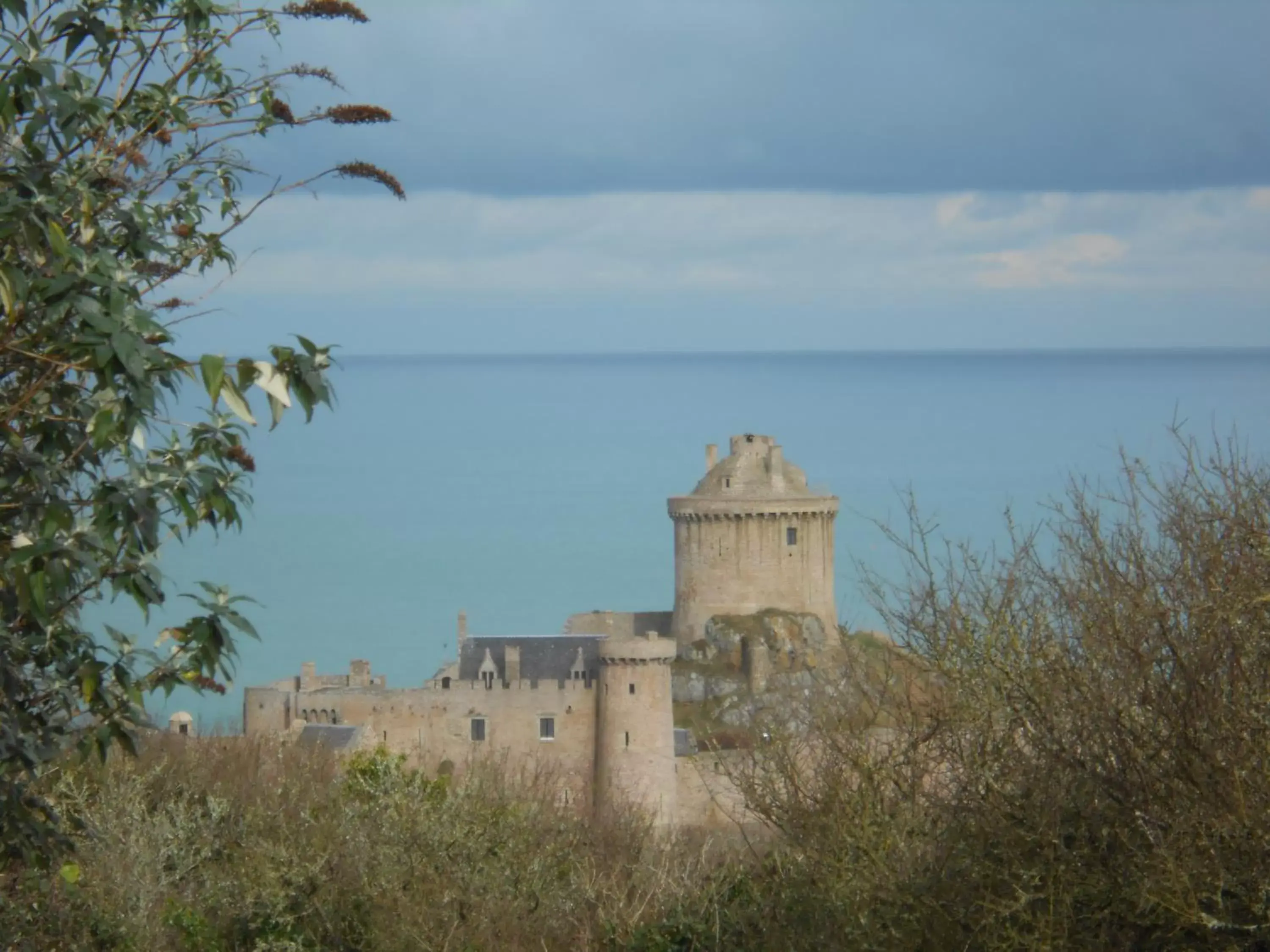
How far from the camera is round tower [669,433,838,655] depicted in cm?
4944

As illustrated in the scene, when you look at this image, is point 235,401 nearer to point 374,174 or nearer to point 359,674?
point 374,174

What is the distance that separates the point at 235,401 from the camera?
561 centimetres

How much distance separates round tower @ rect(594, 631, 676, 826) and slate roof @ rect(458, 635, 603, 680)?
1.24m

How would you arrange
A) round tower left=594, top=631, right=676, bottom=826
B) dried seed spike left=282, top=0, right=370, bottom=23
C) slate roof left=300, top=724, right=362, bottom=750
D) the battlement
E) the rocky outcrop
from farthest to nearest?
1. the rocky outcrop
2. the battlement
3. round tower left=594, top=631, right=676, bottom=826
4. slate roof left=300, top=724, right=362, bottom=750
5. dried seed spike left=282, top=0, right=370, bottom=23

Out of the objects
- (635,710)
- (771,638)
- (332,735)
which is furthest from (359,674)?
(771,638)

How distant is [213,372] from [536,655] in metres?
37.0

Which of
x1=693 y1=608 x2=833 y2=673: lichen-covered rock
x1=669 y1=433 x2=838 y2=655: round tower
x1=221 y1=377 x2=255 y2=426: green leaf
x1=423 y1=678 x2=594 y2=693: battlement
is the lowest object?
x1=221 y1=377 x2=255 y2=426: green leaf

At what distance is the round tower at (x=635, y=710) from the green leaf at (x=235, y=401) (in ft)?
108

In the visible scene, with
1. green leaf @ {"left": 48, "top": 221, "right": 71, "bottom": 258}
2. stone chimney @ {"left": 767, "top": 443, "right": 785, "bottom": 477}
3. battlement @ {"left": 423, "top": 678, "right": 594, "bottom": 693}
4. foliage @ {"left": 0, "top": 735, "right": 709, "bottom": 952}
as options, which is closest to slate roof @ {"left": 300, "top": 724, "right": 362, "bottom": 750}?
battlement @ {"left": 423, "top": 678, "right": 594, "bottom": 693}

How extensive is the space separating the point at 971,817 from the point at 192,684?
5.01 metres

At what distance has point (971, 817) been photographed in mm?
10266

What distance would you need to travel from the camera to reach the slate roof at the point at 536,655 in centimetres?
4153

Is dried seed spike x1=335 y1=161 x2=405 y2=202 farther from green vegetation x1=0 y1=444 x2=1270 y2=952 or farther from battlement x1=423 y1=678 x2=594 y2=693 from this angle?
battlement x1=423 y1=678 x2=594 y2=693

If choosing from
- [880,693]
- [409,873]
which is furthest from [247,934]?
[880,693]
